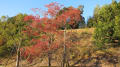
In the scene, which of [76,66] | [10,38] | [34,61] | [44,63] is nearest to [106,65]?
[76,66]

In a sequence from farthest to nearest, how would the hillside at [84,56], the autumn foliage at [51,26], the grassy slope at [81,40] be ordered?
1. the grassy slope at [81,40]
2. the hillside at [84,56]
3. the autumn foliage at [51,26]

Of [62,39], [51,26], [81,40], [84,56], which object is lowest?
[84,56]

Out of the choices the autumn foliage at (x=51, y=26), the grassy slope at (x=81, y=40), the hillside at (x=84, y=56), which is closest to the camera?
the autumn foliage at (x=51, y=26)

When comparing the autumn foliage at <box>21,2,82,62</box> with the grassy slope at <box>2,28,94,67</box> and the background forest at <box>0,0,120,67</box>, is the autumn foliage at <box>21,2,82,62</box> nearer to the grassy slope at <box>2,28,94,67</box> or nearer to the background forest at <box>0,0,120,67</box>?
the background forest at <box>0,0,120,67</box>

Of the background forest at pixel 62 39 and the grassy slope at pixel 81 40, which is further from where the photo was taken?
the grassy slope at pixel 81 40

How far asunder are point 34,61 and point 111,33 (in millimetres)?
12001

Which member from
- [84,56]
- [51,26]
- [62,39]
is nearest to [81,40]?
[84,56]

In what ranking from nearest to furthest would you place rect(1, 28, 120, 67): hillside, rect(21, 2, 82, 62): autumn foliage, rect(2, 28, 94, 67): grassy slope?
1. rect(21, 2, 82, 62): autumn foliage
2. rect(1, 28, 120, 67): hillside
3. rect(2, 28, 94, 67): grassy slope

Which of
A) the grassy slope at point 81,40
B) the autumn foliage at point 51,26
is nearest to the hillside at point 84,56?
the grassy slope at point 81,40

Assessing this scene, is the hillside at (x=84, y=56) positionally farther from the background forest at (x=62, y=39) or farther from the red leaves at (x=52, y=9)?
the red leaves at (x=52, y=9)

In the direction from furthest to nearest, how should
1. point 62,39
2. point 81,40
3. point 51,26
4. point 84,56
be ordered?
point 81,40 < point 84,56 < point 62,39 < point 51,26

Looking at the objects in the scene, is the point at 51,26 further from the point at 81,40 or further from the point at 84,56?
the point at 81,40

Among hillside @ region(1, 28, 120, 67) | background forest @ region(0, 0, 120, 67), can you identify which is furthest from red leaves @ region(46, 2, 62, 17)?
hillside @ region(1, 28, 120, 67)

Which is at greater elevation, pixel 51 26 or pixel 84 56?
pixel 51 26
